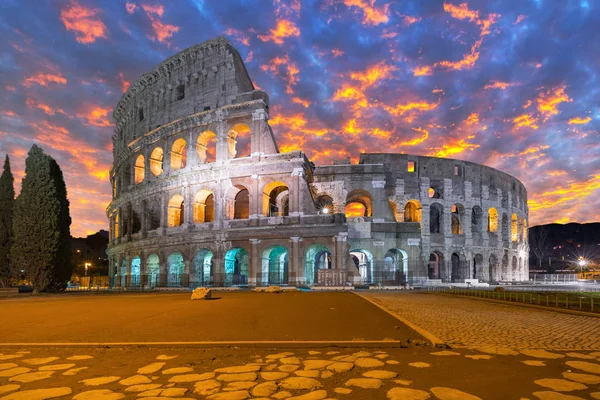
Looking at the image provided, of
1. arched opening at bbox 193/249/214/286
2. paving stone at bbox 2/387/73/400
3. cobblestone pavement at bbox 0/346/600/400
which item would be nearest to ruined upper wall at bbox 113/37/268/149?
arched opening at bbox 193/249/214/286

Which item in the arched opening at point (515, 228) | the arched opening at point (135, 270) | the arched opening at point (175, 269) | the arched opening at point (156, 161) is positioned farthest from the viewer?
the arched opening at point (515, 228)

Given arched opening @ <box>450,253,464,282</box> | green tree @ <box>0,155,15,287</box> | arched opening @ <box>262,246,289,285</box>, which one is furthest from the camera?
arched opening @ <box>450,253,464,282</box>

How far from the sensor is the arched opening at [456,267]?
4025 cm

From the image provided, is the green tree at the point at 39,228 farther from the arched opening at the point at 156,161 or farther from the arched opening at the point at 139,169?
the arched opening at the point at 139,169

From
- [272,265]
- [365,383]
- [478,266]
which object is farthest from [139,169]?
[365,383]

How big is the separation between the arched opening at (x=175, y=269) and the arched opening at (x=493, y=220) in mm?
32072

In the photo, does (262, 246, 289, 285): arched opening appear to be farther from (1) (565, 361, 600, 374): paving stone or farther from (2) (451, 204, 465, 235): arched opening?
(1) (565, 361, 600, 374): paving stone

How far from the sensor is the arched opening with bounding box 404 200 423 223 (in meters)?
→ 39.9

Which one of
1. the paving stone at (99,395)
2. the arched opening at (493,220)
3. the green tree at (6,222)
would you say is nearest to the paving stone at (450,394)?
the paving stone at (99,395)

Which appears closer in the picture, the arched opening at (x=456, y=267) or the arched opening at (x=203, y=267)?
the arched opening at (x=203, y=267)

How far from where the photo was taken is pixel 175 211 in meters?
36.7

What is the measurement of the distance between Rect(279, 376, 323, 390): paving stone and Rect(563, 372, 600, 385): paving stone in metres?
2.86

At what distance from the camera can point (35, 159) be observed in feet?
88.2

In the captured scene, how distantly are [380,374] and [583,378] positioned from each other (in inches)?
88.8
